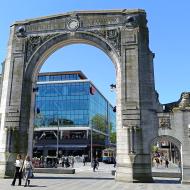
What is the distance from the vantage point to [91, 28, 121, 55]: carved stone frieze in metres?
21.6

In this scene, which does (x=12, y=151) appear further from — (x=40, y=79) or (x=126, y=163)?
(x=40, y=79)

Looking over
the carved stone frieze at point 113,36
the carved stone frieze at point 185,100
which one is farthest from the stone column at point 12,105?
the carved stone frieze at point 185,100

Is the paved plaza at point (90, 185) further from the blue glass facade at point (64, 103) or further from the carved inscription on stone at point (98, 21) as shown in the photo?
the blue glass facade at point (64, 103)

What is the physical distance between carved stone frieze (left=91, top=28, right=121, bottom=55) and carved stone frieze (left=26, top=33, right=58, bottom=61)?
3.88 meters

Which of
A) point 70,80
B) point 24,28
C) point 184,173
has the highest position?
point 70,80

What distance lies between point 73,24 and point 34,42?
3596 millimetres

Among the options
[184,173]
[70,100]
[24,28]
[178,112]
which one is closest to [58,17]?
[24,28]

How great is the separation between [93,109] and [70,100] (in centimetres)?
764

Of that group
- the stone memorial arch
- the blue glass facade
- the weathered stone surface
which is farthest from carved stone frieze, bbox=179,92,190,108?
the blue glass facade

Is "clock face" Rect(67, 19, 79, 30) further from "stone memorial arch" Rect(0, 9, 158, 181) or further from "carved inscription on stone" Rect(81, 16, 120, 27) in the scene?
"carved inscription on stone" Rect(81, 16, 120, 27)

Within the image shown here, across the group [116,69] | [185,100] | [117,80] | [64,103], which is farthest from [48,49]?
[64,103]

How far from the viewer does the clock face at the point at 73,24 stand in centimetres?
2266

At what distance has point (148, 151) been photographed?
63.2 ft

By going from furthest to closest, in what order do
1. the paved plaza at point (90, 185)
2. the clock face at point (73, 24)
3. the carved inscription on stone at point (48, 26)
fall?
the carved inscription on stone at point (48, 26) < the clock face at point (73, 24) < the paved plaza at point (90, 185)
